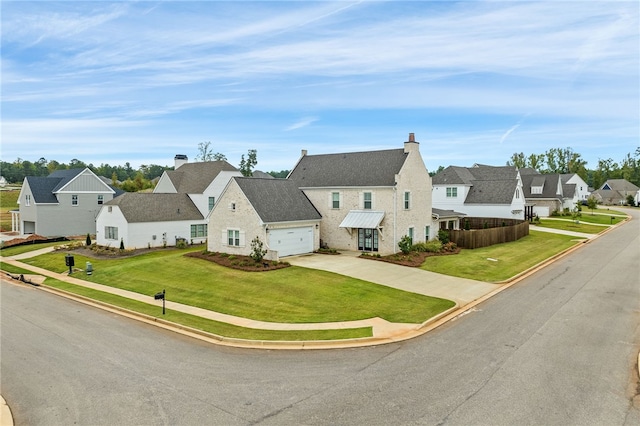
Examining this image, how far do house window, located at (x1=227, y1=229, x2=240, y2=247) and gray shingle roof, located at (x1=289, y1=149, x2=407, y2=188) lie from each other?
9.21 meters

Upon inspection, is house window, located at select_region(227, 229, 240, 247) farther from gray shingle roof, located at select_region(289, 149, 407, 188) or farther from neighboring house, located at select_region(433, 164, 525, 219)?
neighboring house, located at select_region(433, 164, 525, 219)

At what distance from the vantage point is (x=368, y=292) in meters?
22.1

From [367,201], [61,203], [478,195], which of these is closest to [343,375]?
[367,201]

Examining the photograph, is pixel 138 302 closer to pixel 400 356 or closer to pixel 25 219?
pixel 400 356

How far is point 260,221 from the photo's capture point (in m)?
30.6

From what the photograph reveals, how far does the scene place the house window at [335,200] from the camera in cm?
3656

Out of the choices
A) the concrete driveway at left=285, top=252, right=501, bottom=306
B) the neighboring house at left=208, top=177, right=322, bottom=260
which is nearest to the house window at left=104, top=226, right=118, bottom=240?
the neighboring house at left=208, top=177, right=322, bottom=260

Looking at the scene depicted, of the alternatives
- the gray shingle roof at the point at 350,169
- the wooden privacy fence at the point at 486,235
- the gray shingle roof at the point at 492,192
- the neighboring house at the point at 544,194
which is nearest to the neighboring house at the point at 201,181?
the gray shingle roof at the point at 350,169

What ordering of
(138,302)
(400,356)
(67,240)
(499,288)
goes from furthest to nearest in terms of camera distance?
(67,240), (499,288), (138,302), (400,356)

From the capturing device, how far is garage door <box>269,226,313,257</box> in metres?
31.6

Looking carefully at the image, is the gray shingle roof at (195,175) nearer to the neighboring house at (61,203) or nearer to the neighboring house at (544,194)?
the neighboring house at (61,203)

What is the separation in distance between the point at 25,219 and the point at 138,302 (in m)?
41.1

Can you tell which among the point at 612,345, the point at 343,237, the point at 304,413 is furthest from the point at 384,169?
the point at 304,413

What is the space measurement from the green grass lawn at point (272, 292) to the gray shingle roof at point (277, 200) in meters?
5.52
